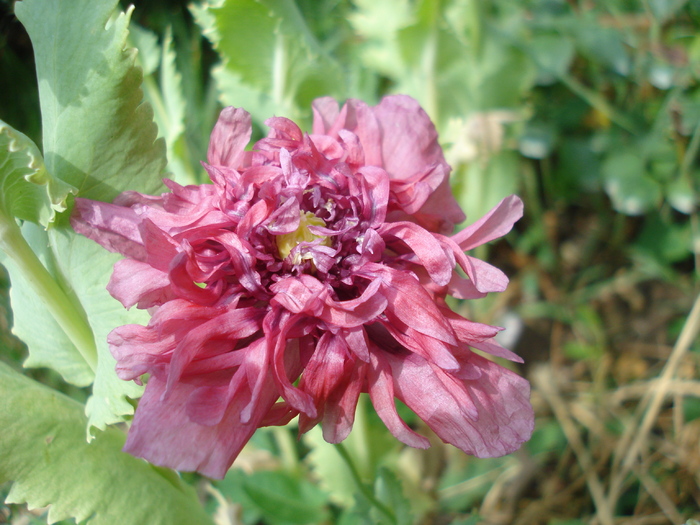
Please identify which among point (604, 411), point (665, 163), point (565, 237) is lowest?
point (604, 411)

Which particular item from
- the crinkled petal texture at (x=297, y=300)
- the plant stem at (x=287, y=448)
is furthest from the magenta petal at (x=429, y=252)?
the plant stem at (x=287, y=448)

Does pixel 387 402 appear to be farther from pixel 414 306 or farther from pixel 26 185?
pixel 26 185

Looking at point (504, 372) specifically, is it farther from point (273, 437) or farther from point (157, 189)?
point (273, 437)

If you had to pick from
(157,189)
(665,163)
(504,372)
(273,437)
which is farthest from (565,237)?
(157,189)

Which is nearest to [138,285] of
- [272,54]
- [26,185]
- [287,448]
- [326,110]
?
[26,185]

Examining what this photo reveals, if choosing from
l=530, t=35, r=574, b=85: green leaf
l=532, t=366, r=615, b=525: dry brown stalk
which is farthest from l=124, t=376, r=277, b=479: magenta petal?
l=530, t=35, r=574, b=85: green leaf

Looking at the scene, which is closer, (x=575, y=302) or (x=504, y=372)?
(x=504, y=372)
